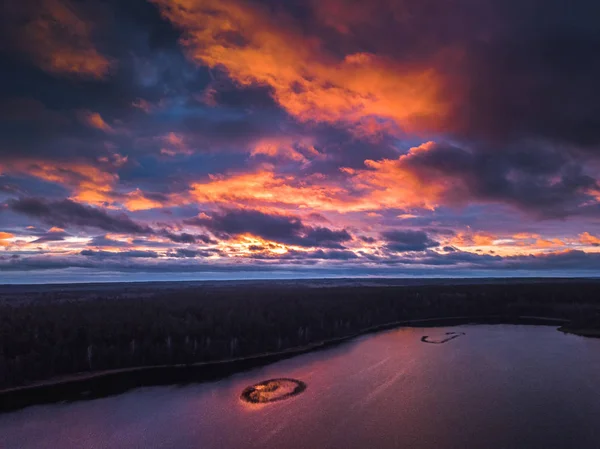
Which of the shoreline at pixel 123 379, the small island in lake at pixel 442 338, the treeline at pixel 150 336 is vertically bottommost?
the shoreline at pixel 123 379

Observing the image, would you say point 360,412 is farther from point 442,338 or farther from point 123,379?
point 442,338

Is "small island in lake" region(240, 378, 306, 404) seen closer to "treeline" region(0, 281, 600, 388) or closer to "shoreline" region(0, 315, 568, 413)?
"shoreline" region(0, 315, 568, 413)

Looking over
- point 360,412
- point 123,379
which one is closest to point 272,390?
point 360,412

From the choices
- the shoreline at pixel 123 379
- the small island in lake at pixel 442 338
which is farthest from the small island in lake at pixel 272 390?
the small island in lake at pixel 442 338

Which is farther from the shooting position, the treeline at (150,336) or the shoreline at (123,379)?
the treeline at (150,336)

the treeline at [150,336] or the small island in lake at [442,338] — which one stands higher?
the treeline at [150,336]

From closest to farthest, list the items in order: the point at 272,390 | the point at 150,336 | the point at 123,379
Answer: the point at 272,390, the point at 123,379, the point at 150,336

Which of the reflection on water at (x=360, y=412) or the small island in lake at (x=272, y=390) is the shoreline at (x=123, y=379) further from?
the small island in lake at (x=272, y=390)
